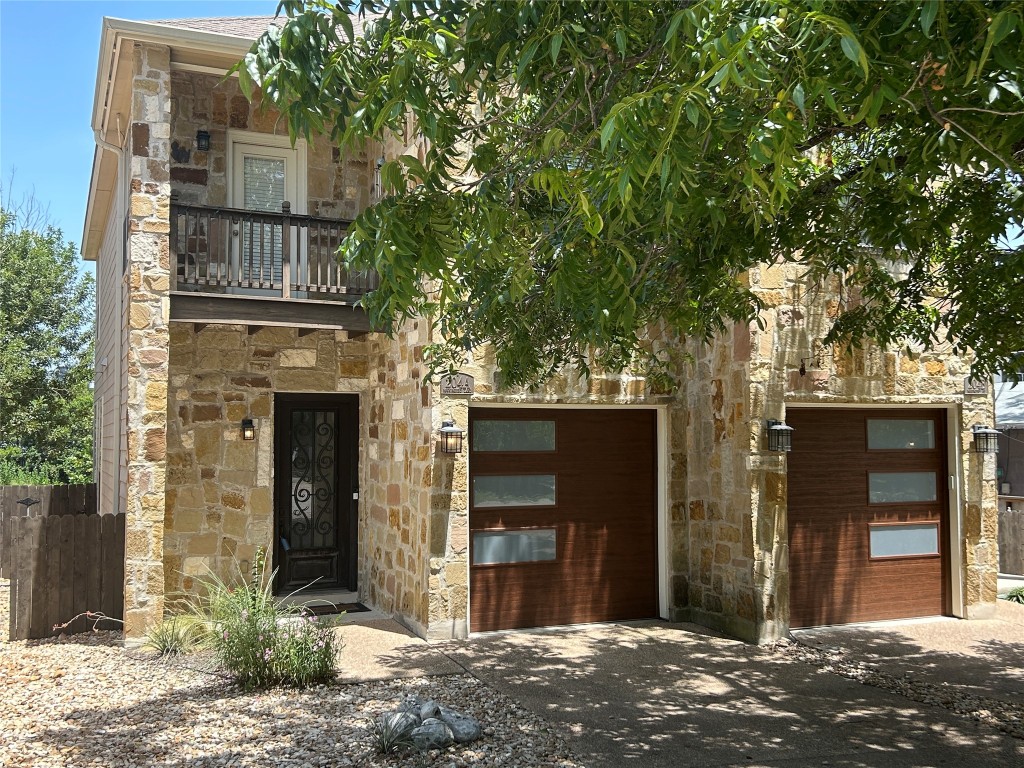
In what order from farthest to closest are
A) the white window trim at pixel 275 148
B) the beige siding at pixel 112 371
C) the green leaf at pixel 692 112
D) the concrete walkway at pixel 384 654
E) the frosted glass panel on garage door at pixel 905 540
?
the beige siding at pixel 112 371 < the white window trim at pixel 275 148 < the frosted glass panel on garage door at pixel 905 540 < the concrete walkway at pixel 384 654 < the green leaf at pixel 692 112

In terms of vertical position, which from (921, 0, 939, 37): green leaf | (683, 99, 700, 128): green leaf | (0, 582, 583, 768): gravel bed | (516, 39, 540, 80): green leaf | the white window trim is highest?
the white window trim

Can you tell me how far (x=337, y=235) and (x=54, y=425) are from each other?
15.4m

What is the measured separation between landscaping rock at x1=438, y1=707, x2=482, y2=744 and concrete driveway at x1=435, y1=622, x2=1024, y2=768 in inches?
23.7

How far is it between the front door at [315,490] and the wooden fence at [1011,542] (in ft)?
28.7

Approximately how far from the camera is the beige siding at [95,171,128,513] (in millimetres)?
9047

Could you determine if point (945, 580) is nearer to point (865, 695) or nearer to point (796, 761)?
point (865, 695)

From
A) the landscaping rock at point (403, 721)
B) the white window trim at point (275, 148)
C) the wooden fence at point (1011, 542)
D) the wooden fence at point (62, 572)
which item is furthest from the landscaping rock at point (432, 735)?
the wooden fence at point (1011, 542)

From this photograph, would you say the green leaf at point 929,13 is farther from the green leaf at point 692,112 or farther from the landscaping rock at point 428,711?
the landscaping rock at point 428,711

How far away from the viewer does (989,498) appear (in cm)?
869

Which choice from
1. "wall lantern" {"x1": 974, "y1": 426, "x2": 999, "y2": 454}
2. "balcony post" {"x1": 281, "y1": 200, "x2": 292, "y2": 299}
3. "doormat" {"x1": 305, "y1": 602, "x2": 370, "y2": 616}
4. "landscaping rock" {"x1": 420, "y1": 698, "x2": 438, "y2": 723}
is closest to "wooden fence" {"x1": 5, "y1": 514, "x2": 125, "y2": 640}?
"doormat" {"x1": 305, "y1": 602, "x2": 370, "y2": 616}

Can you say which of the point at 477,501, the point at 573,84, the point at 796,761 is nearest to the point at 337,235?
the point at 477,501

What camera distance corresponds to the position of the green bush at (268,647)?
5910 mm

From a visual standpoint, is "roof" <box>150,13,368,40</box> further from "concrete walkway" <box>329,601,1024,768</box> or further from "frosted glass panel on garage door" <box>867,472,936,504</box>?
"frosted glass panel on garage door" <box>867,472,936,504</box>

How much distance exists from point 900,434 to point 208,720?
7.14m
